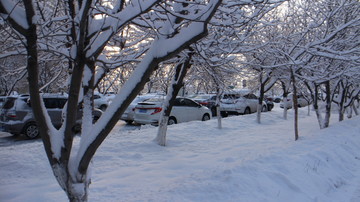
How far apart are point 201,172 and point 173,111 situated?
7.67m

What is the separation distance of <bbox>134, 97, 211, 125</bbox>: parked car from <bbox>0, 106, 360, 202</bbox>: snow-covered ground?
3218mm

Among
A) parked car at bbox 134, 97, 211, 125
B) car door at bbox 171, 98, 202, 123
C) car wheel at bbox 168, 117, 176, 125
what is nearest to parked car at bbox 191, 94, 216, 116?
parked car at bbox 134, 97, 211, 125

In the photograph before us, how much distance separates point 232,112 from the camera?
19062 millimetres

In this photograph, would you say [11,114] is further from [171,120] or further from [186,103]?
[186,103]

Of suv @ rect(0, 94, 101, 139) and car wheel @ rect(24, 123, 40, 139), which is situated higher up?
suv @ rect(0, 94, 101, 139)

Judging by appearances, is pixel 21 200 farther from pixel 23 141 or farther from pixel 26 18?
pixel 23 141

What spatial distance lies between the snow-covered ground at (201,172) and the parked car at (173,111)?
3.22 m

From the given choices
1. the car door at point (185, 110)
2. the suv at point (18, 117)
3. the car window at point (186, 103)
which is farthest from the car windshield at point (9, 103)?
the car window at point (186, 103)

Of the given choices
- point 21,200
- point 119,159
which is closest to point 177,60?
point 119,159

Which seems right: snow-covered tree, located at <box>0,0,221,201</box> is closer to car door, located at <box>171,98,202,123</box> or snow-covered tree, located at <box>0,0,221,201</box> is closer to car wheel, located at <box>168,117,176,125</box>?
car wheel, located at <box>168,117,176,125</box>

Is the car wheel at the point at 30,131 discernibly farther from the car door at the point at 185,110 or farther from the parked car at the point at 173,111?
the car door at the point at 185,110

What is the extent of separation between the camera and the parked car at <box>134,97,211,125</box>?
36.4 feet

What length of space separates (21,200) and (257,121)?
11252 mm

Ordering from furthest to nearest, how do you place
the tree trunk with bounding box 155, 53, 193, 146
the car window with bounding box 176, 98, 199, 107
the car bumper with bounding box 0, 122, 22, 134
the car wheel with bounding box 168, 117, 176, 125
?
the car window with bounding box 176, 98, 199, 107 < the car wheel with bounding box 168, 117, 176, 125 < the car bumper with bounding box 0, 122, 22, 134 < the tree trunk with bounding box 155, 53, 193, 146
